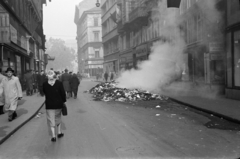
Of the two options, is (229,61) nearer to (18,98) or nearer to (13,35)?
(18,98)

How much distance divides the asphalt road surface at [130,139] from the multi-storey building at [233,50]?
4282mm

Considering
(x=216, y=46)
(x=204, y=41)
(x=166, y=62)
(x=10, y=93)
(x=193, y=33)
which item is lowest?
(x=10, y=93)

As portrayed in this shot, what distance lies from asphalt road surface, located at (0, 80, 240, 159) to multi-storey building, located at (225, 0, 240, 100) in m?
4.28

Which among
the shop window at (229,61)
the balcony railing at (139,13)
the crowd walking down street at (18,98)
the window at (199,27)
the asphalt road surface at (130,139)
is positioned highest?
the balcony railing at (139,13)

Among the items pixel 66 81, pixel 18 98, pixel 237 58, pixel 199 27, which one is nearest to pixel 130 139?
pixel 18 98

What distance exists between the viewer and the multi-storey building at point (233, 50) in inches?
430

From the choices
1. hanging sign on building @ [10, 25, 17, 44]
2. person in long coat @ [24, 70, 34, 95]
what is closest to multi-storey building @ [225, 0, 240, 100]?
person in long coat @ [24, 70, 34, 95]

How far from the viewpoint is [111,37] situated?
43531mm

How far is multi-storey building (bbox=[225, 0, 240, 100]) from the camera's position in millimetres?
10914

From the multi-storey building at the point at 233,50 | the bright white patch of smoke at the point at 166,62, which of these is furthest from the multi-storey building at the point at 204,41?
the multi-storey building at the point at 233,50

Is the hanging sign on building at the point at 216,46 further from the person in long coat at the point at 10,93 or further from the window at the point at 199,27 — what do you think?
the person in long coat at the point at 10,93

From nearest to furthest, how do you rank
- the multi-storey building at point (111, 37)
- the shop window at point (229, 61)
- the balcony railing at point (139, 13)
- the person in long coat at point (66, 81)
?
1. the shop window at point (229, 61)
2. the person in long coat at point (66, 81)
3. the balcony railing at point (139, 13)
4. the multi-storey building at point (111, 37)

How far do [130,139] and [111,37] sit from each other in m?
39.3

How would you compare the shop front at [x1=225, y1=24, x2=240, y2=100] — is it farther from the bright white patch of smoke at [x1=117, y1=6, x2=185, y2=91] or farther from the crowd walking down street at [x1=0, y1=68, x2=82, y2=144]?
the crowd walking down street at [x1=0, y1=68, x2=82, y2=144]
